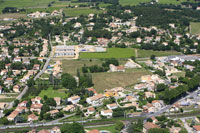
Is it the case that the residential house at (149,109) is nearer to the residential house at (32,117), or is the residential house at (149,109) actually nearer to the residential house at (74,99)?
the residential house at (74,99)

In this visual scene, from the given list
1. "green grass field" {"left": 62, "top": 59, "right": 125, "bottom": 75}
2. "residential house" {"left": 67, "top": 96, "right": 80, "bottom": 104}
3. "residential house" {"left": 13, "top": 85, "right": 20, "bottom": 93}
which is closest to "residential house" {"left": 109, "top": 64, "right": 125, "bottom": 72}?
"green grass field" {"left": 62, "top": 59, "right": 125, "bottom": 75}

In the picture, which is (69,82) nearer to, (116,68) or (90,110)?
(90,110)

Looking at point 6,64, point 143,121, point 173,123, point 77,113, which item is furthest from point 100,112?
point 6,64

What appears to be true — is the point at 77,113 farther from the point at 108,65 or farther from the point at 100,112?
the point at 108,65

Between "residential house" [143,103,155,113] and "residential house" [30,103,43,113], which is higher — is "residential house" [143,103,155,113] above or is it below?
below

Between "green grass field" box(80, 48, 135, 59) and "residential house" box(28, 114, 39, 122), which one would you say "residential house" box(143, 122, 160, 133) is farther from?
"green grass field" box(80, 48, 135, 59)


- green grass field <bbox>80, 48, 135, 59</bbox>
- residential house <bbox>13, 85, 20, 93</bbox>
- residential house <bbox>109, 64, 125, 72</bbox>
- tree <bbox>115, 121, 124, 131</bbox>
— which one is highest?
green grass field <bbox>80, 48, 135, 59</bbox>
